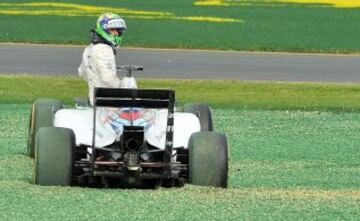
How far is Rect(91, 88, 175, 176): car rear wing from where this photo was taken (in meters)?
11.1

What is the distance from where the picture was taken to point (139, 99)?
36.5 feet

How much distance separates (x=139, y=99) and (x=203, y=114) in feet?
7.22

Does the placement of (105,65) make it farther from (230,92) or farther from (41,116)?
(230,92)

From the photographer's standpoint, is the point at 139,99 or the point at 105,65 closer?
the point at 139,99

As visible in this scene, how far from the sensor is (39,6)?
47.0 m

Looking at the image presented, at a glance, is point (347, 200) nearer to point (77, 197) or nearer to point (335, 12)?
point (77, 197)

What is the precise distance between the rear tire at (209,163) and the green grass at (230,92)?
10.2 meters

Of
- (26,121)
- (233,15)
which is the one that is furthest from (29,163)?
(233,15)

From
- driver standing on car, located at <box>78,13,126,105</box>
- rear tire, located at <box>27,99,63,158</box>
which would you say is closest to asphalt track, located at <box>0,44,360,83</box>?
rear tire, located at <box>27,99,63,158</box>

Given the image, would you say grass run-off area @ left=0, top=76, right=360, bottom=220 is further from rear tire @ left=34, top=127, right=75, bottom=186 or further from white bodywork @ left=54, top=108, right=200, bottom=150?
white bodywork @ left=54, top=108, right=200, bottom=150

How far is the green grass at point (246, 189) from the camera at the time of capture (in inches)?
382

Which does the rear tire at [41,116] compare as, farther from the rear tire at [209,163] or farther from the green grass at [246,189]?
the rear tire at [209,163]

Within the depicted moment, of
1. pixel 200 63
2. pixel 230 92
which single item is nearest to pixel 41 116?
pixel 230 92

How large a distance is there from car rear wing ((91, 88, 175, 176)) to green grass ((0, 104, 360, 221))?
44cm
